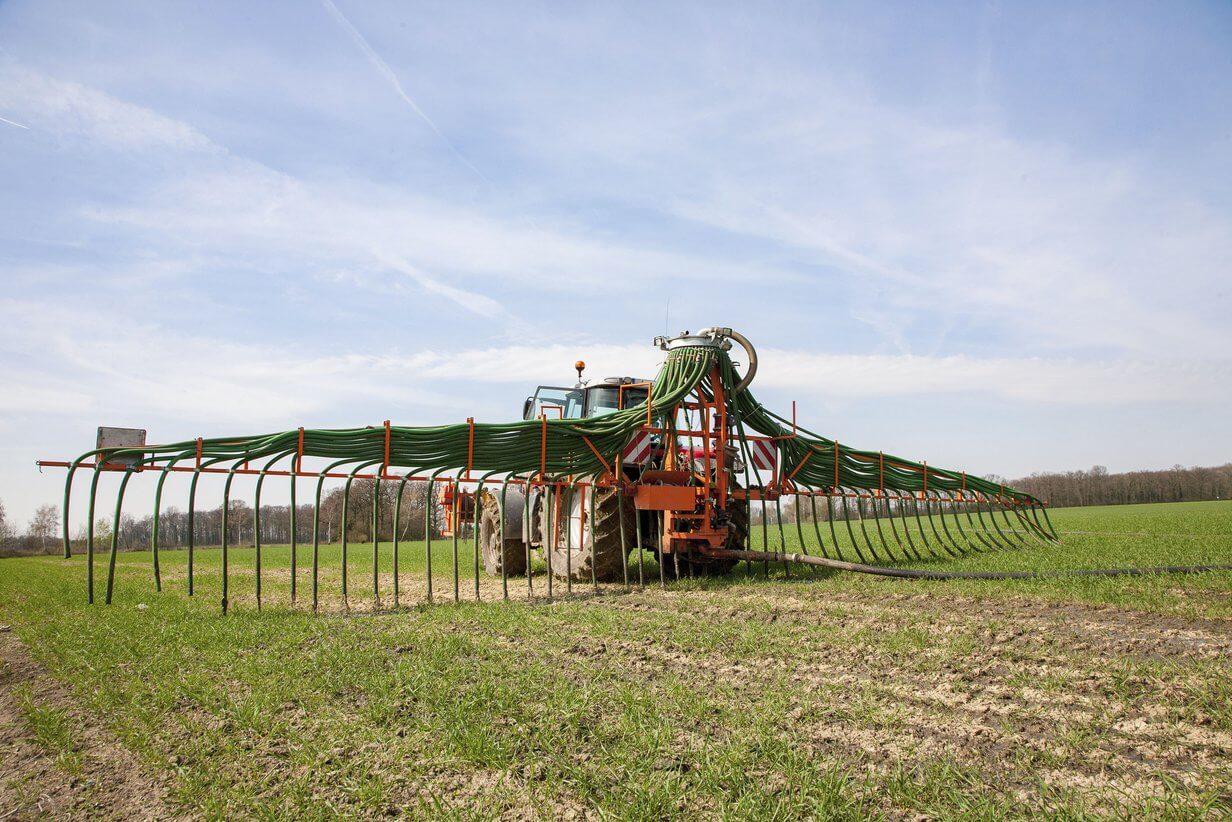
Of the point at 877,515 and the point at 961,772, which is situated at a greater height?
the point at 877,515

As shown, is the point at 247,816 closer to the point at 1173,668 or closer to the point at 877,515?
the point at 1173,668

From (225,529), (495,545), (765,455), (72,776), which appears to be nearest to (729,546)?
(765,455)

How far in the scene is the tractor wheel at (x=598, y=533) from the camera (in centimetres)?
829

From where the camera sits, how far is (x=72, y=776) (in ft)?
10.1

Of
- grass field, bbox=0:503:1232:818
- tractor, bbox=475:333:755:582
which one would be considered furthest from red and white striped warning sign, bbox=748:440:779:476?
grass field, bbox=0:503:1232:818

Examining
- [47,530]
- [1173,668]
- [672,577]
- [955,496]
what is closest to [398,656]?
[1173,668]

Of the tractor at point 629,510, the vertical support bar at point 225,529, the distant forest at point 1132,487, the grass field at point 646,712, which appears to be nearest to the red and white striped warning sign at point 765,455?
the tractor at point 629,510

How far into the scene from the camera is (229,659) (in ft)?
15.4

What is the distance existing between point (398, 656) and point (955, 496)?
28.5 ft

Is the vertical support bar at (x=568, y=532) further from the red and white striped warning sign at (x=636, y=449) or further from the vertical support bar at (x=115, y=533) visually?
the vertical support bar at (x=115, y=533)

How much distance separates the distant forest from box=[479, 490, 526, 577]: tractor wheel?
5191 centimetres

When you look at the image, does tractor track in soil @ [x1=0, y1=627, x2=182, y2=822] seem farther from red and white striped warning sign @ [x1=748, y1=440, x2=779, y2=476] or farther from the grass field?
red and white striped warning sign @ [x1=748, y1=440, x2=779, y2=476]

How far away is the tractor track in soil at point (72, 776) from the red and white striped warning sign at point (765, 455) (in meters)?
6.78

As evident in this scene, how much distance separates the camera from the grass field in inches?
103
